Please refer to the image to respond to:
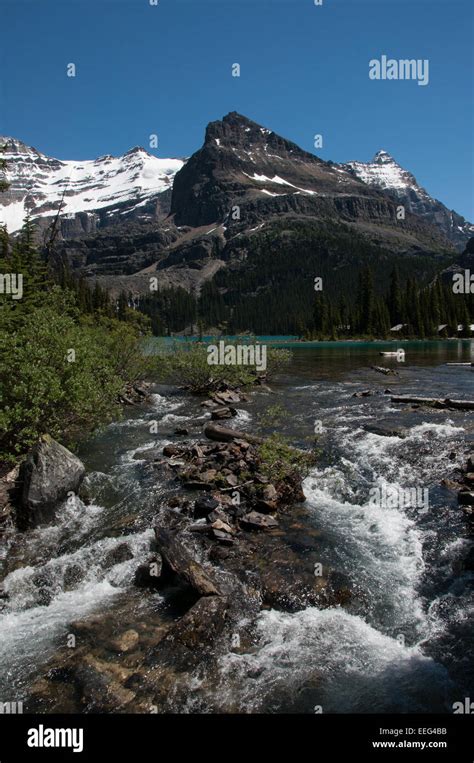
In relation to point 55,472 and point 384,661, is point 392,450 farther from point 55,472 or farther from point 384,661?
point 55,472

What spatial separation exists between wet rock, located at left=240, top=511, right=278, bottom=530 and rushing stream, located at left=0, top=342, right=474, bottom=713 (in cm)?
107

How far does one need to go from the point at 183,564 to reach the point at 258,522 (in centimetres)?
314

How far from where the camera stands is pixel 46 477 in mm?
14602

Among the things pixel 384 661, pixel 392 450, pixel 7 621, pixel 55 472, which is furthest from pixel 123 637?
pixel 392 450

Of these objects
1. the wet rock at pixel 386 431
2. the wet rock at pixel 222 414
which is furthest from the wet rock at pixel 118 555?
the wet rock at pixel 222 414

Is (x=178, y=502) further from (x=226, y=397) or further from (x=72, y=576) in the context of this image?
(x=226, y=397)

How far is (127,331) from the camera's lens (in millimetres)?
38656

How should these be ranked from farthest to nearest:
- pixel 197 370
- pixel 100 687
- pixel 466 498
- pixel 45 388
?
pixel 197 370 → pixel 45 388 → pixel 466 498 → pixel 100 687

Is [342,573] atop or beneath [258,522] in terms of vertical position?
beneath

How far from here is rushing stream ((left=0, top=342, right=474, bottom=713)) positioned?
7720 mm

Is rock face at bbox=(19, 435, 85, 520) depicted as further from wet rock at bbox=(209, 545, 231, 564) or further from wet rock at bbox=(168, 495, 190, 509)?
wet rock at bbox=(209, 545, 231, 564)

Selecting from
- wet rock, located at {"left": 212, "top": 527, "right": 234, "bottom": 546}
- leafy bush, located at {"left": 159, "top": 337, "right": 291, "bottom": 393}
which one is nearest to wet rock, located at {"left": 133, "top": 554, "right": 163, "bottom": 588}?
wet rock, located at {"left": 212, "top": 527, "right": 234, "bottom": 546}

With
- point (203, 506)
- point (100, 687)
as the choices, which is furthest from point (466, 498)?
point (100, 687)

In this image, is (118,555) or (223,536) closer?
(118,555)
